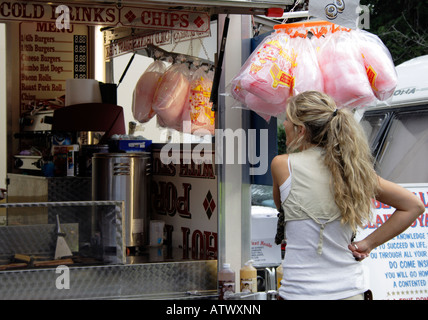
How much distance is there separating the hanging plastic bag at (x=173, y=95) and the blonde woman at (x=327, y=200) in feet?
7.42

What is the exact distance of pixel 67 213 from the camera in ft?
Result: 15.3

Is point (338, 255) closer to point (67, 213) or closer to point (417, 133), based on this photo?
point (67, 213)

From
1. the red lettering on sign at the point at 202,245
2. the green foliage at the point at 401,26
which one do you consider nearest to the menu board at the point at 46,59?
the red lettering on sign at the point at 202,245

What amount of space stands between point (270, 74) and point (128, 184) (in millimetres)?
1517

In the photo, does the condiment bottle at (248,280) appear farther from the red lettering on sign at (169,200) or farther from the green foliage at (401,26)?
the green foliage at (401,26)

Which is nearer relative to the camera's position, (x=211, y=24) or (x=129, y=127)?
(x=211, y=24)

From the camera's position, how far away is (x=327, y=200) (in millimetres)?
3059

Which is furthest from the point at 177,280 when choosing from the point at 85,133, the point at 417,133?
the point at 417,133

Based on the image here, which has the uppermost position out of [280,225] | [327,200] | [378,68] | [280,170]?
[378,68]

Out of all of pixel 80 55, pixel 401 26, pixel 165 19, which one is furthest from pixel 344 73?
pixel 401 26

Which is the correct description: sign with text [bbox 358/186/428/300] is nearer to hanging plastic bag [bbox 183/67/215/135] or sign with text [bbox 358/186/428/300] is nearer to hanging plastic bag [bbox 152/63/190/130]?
hanging plastic bag [bbox 183/67/215/135]

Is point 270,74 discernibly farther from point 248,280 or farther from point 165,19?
point 248,280

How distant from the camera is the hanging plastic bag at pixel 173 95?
534 cm

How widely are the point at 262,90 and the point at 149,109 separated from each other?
5.06 feet
